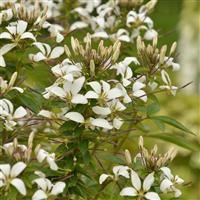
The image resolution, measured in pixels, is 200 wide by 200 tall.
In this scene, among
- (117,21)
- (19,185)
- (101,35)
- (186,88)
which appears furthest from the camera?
(186,88)

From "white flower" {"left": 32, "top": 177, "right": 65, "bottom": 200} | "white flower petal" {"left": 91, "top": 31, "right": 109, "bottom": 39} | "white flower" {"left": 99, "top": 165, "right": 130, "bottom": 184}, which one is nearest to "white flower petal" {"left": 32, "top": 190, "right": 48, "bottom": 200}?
"white flower" {"left": 32, "top": 177, "right": 65, "bottom": 200}

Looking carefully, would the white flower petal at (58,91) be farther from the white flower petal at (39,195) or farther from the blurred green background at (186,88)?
the blurred green background at (186,88)

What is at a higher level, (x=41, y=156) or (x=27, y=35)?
(x=27, y=35)

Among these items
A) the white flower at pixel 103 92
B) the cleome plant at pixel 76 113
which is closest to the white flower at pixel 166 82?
the cleome plant at pixel 76 113

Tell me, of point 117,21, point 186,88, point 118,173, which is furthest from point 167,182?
point 186,88

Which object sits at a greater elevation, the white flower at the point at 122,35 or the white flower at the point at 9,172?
the white flower at the point at 122,35

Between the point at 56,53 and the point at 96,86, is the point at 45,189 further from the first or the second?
the point at 56,53

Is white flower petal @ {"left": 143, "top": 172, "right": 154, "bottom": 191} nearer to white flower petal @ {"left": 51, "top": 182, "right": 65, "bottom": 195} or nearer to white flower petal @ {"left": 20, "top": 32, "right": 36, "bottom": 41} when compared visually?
white flower petal @ {"left": 51, "top": 182, "right": 65, "bottom": 195}
